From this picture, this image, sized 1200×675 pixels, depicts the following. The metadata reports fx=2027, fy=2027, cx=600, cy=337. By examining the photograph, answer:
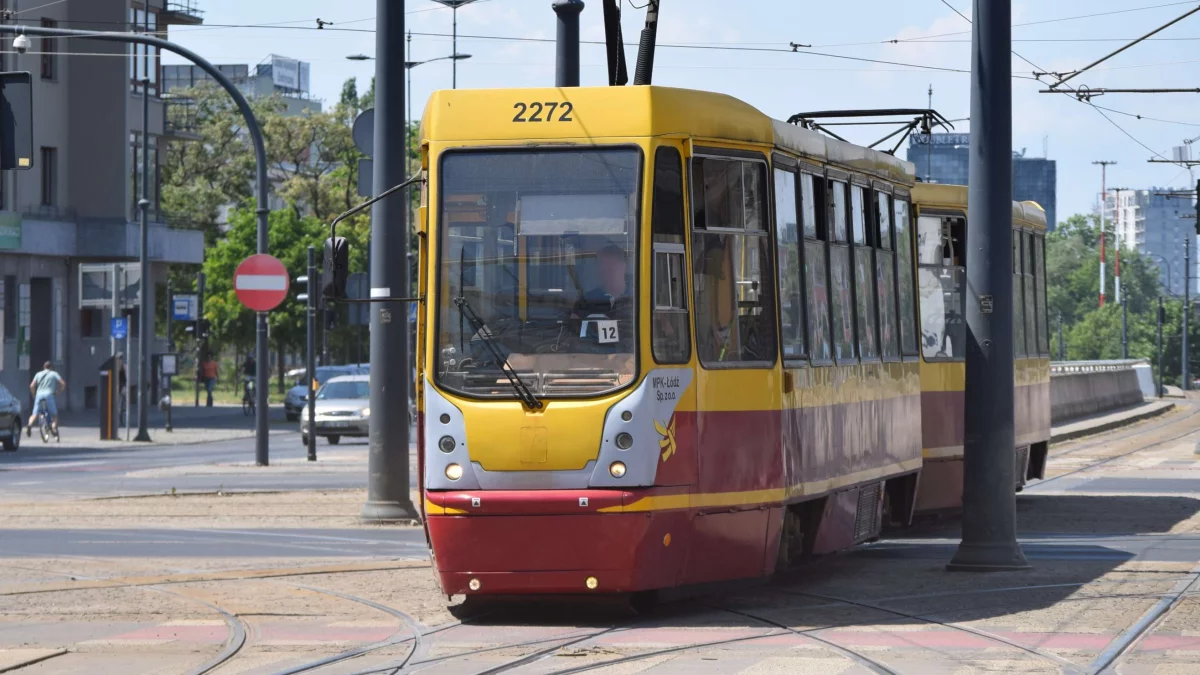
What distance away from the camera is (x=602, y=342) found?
11.7 metres

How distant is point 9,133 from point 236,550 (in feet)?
14.7

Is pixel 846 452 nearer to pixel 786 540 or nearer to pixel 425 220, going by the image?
pixel 786 540

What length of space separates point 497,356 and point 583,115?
4.99ft

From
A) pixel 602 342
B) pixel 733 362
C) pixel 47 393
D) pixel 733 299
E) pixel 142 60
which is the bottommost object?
pixel 47 393

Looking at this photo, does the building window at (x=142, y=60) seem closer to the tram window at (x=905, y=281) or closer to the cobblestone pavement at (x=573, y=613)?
the cobblestone pavement at (x=573, y=613)

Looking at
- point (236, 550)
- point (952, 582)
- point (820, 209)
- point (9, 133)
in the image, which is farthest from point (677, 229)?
point (236, 550)

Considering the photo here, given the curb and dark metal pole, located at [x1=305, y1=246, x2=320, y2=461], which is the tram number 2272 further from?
the curb

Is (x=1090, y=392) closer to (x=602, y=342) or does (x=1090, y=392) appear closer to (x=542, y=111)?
(x=542, y=111)

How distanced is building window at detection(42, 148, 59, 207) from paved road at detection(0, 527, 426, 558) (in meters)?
42.6

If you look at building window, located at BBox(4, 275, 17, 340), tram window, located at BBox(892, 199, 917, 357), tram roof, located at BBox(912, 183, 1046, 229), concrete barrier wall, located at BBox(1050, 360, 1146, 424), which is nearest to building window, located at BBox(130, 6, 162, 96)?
building window, located at BBox(4, 275, 17, 340)

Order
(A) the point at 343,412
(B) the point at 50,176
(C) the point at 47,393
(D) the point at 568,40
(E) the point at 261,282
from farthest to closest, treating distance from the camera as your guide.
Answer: (B) the point at 50,176 → (C) the point at 47,393 → (A) the point at 343,412 → (E) the point at 261,282 → (D) the point at 568,40

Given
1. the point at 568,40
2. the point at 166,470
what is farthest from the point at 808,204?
the point at 166,470

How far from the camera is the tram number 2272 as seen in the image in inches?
472

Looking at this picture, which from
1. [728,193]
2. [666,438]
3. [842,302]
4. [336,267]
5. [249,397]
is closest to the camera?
[666,438]
